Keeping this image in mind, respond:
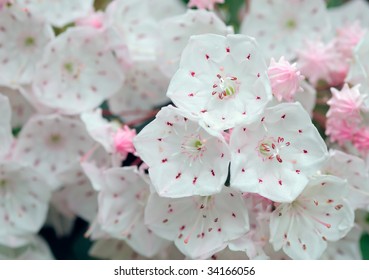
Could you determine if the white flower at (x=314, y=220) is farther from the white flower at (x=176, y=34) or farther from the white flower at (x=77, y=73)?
the white flower at (x=77, y=73)

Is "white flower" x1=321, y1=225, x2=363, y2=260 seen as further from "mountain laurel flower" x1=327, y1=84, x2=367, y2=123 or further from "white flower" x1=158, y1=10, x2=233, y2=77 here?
"white flower" x1=158, y1=10, x2=233, y2=77

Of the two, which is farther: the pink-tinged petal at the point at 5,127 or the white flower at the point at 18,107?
the white flower at the point at 18,107

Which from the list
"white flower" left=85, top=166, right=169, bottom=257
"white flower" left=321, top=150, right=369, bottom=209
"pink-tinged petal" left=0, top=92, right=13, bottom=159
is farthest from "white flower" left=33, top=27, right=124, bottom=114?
"white flower" left=321, top=150, right=369, bottom=209

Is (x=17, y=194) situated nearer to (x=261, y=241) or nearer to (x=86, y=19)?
(x=86, y=19)

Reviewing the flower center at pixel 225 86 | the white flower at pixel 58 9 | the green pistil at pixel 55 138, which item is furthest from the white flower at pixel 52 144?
the flower center at pixel 225 86

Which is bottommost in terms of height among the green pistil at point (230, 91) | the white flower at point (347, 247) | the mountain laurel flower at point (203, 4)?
the white flower at point (347, 247)

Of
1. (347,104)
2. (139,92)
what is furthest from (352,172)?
(139,92)

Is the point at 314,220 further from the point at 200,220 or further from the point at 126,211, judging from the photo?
the point at 126,211

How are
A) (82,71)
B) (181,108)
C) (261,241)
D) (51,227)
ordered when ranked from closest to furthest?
(181,108)
(261,241)
(82,71)
(51,227)
